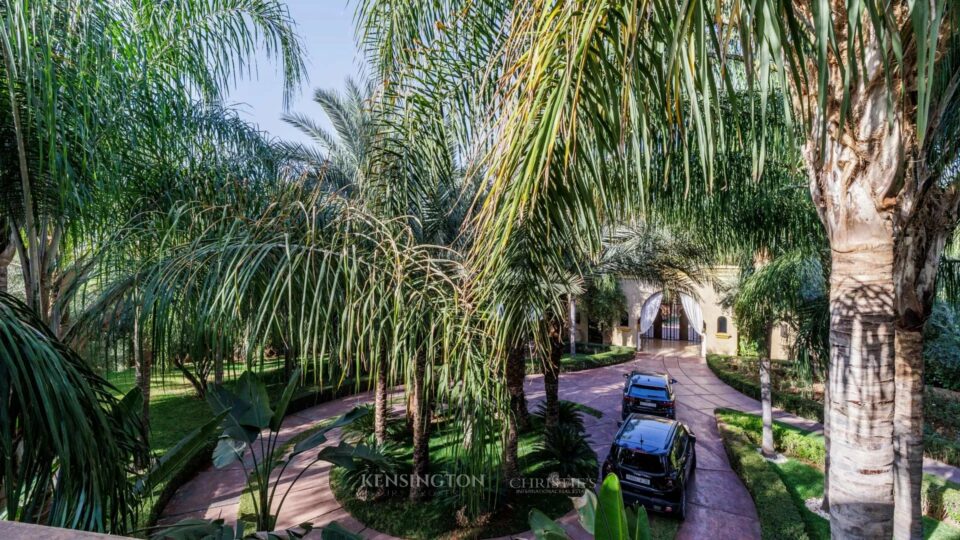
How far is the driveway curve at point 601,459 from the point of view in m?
6.11

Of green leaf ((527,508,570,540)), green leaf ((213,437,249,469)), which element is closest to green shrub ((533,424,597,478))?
green leaf ((213,437,249,469))

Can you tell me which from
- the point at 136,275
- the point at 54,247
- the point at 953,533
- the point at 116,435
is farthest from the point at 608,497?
the point at 953,533

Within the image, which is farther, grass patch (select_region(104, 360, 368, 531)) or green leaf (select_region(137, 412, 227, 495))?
grass patch (select_region(104, 360, 368, 531))

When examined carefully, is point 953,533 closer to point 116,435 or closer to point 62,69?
point 116,435

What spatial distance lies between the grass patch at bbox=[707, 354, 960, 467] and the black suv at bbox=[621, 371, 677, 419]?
278 cm

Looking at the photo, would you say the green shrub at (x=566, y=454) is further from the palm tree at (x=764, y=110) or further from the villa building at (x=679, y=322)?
the villa building at (x=679, y=322)

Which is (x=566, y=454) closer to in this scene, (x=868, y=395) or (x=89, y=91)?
(x=868, y=395)

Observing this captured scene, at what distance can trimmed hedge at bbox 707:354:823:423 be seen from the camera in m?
11.0

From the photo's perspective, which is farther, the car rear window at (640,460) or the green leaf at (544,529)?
the car rear window at (640,460)

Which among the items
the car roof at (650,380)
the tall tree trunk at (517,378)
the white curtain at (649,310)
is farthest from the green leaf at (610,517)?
the white curtain at (649,310)

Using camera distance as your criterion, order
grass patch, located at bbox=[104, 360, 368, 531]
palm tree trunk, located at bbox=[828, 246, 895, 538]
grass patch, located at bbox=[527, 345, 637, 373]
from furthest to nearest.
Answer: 1. grass patch, located at bbox=[527, 345, 637, 373]
2. grass patch, located at bbox=[104, 360, 368, 531]
3. palm tree trunk, located at bbox=[828, 246, 895, 538]

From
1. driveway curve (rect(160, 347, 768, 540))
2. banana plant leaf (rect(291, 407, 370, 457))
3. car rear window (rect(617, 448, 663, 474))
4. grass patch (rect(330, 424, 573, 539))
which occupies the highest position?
banana plant leaf (rect(291, 407, 370, 457))

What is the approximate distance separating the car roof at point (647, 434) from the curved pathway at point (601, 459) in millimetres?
1045

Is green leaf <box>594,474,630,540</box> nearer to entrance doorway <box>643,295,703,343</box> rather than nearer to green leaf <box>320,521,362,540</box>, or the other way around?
green leaf <box>320,521,362,540</box>
